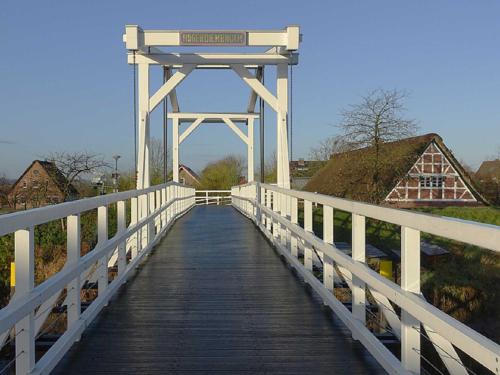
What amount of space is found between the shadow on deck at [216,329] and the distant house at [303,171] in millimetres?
43656

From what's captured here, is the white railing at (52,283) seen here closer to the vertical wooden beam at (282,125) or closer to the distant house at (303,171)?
the vertical wooden beam at (282,125)

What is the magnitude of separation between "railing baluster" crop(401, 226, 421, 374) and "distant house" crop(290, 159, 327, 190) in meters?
46.9

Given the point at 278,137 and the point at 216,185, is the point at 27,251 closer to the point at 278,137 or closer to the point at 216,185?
the point at 278,137

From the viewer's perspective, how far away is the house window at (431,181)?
1543 inches

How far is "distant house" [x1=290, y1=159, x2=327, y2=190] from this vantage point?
52.3m

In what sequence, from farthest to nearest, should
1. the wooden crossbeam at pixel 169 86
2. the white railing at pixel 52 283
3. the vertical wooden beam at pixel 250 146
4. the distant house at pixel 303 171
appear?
1. the distant house at pixel 303 171
2. the vertical wooden beam at pixel 250 146
3. the wooden crossbeam at pixel 169 86
4. the white railing at pixel 52 283

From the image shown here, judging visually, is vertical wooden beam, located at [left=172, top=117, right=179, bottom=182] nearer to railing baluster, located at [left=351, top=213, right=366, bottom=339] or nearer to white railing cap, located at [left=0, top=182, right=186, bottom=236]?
white railing cap, located at [left=0, top=182, right=186, bottom=236]

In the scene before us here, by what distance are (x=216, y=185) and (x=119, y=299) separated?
41.3 metres

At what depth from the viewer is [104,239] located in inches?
198

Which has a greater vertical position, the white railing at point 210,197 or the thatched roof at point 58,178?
the thatched roof at point 58,178

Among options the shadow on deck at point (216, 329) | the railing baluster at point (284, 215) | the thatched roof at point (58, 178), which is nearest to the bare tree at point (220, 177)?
the thatched roof at point (58, 178)

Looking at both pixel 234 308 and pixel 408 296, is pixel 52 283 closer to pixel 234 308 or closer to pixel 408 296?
pixel 408 296

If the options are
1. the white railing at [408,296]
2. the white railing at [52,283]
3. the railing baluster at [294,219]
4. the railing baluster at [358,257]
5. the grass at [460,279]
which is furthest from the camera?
the grass at [460,279]

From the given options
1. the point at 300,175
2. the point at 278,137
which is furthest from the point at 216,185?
the point at 278,137
